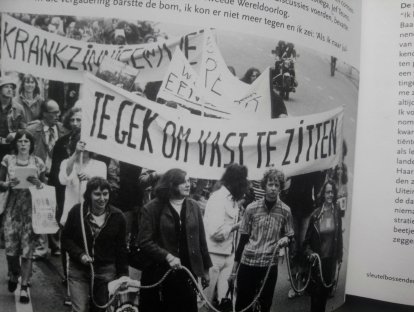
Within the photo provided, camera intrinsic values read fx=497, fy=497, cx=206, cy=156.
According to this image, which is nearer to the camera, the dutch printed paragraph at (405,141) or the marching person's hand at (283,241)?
the marching person's hand at (283,241)

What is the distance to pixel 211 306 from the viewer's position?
1069 mm

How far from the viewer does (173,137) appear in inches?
41.7

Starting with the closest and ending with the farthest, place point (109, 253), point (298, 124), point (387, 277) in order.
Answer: point (109, 253), point (298, 124), point (387, 277)

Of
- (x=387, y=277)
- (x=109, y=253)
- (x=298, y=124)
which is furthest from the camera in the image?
(x=387, y=277)

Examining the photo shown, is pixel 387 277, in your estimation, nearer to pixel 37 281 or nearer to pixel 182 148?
pixel 182 148

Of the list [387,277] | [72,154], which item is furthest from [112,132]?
[387,277]

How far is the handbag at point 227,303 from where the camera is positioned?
1080mm

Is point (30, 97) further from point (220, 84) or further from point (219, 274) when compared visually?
point (219, 274)

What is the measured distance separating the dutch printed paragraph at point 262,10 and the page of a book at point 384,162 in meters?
0.15

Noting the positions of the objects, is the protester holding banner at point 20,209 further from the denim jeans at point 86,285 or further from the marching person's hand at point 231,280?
the marching person's hand at point 231,280

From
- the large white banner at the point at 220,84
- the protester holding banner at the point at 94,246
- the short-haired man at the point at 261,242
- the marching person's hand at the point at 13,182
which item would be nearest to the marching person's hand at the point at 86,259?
the protester holding banner at the point at 94,246

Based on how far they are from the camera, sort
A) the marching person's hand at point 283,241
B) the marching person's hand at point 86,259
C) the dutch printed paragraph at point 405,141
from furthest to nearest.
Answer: the dutch printed paragraph at point 405,141, the marching person's hand at point 283,241, the marching person's hand at point 86,259

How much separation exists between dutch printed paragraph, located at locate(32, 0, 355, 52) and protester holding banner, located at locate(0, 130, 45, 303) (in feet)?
1.07

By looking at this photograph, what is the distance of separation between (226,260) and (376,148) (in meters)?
0.55
